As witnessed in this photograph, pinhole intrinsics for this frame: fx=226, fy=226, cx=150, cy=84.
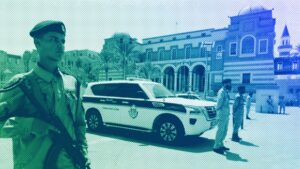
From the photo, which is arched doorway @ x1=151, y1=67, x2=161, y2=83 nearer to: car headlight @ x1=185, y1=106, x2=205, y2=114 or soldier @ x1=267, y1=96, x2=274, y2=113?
soldier @ x1=267, y1=96, x2=274, y2=113

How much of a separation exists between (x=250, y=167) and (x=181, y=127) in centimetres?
228

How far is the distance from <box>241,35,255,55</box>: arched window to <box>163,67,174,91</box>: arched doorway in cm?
1831

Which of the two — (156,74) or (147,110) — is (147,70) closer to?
(156,74)

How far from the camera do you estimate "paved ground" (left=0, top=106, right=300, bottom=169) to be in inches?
218

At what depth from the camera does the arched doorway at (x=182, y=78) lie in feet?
167

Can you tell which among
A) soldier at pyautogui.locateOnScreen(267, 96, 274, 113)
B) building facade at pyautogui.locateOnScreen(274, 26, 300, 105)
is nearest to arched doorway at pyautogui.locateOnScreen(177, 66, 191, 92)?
building facade at pyautogui.locateOnScreen(274, 26, 300, 105)

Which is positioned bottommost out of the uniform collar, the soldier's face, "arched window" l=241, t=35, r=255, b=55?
the uniform collar

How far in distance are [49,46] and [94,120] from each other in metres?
7.72

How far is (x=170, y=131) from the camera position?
7.28 metres

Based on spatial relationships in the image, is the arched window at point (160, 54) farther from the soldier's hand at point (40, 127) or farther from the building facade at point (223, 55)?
the soldier's hand at point (40, 127)

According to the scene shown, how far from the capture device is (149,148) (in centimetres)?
686

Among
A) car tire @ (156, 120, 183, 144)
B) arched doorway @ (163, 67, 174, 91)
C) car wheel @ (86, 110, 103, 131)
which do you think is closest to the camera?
car tire @ (156, 120, 183, 144)

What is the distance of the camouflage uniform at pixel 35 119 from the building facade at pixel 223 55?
2969 cm

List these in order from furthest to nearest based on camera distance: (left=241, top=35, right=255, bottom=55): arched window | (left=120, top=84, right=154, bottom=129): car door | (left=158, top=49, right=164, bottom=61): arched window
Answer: (left=158, top=49, right=164, bottom=61): arched window → (left=241, top=35, right=255, bottom=55): arched window → (left=120, top=84, right=154, bottom=129): car door
